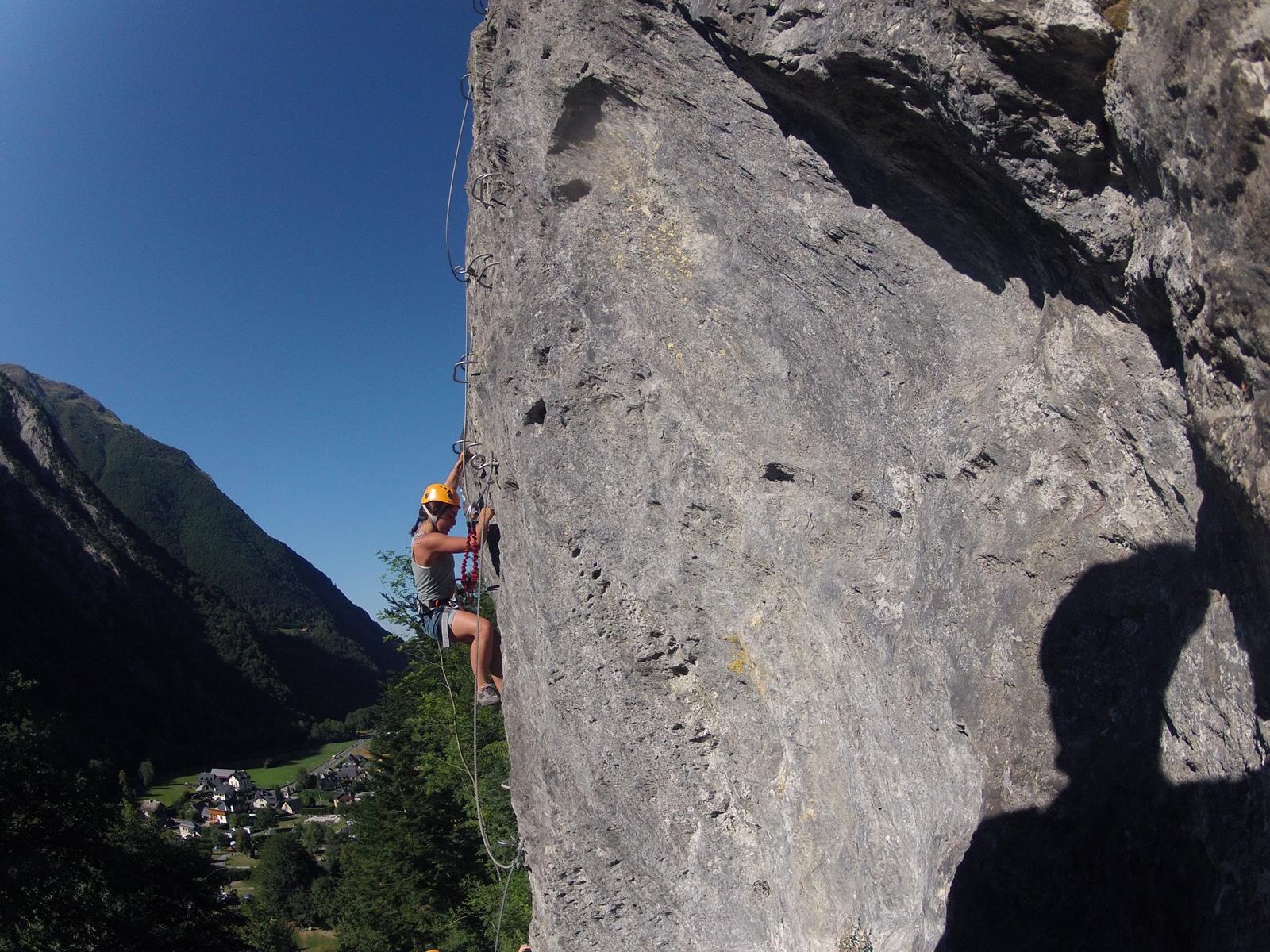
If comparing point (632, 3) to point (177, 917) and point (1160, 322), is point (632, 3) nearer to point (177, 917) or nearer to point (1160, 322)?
point (1160, 322)

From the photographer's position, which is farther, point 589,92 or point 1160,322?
point 589,92

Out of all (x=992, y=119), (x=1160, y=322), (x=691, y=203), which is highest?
(x=691, y=203)

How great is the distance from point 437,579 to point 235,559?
13732 cm

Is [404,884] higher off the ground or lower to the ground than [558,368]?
→ lower

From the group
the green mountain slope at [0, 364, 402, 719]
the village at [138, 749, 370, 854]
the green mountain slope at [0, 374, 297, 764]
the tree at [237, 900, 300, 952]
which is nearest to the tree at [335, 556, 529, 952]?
the tree at [237, 900, 300, 952]

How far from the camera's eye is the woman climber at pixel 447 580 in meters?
7.42

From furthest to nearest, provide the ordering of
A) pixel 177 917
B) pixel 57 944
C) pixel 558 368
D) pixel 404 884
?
pixel 404 884 < pixel 177 917 < pixel 57 944 < pixel 558 368

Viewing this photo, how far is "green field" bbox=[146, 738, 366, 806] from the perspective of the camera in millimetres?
→ 73250

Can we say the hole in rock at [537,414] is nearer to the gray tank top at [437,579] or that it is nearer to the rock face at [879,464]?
the rock face at [879,464]

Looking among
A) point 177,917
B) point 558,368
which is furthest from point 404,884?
point 558,368

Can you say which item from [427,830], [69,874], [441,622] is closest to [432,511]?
[441,622]

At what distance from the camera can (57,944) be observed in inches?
672

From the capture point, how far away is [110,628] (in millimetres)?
85000

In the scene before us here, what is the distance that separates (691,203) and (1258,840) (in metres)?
4.77
